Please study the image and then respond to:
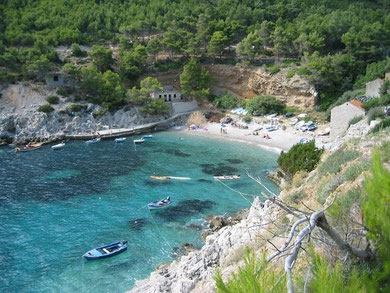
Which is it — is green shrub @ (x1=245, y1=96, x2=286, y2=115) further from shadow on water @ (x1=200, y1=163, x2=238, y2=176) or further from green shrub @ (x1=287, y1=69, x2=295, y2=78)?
shadow on water @ (x1=200, y1=163, x2=238, y2=176)

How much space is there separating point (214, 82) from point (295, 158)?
29.7 m

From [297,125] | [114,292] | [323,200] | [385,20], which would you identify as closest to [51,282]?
[114,292]

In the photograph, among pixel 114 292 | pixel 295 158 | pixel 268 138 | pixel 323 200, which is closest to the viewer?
pixel 323 200

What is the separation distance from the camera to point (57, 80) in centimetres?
5350

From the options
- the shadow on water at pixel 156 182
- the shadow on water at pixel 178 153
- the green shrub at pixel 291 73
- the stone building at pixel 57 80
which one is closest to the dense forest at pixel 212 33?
the green shrub at pixel 291 73

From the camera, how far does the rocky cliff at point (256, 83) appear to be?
4938cm

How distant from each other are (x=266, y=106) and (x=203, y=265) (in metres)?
36.1

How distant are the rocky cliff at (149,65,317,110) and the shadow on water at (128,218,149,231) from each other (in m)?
30.3

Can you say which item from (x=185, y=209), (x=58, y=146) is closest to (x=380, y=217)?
(x=185, y=209)

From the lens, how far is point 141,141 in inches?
1788

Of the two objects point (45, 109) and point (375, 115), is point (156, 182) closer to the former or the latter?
point (375, 115)

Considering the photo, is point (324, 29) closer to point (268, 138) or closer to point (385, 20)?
point (385, 20)

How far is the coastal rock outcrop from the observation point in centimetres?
1455

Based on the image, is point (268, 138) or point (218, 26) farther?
point (218, 26)
